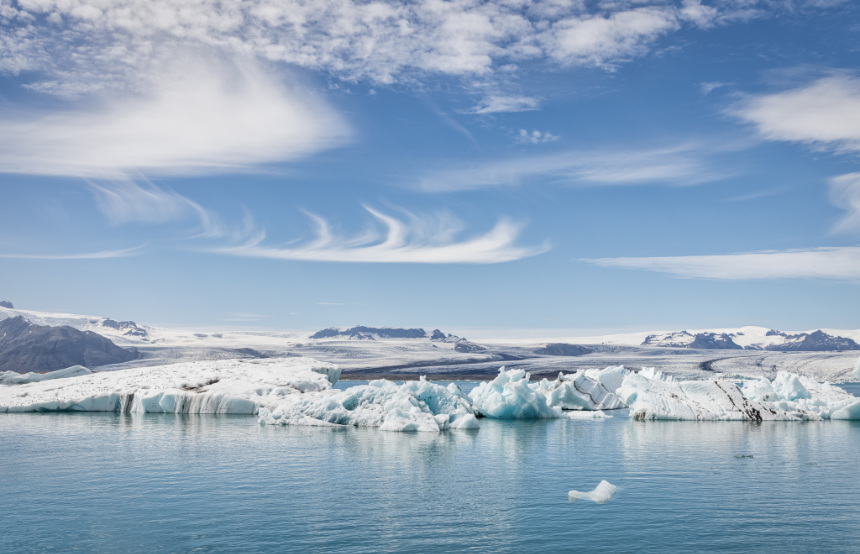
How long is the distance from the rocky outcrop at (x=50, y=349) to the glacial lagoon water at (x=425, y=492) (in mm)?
149835

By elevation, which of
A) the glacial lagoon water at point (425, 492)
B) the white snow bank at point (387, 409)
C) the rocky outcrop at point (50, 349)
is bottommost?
the glacial lagoon water at point (425, 492)

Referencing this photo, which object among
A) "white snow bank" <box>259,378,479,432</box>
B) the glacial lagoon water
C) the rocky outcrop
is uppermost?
the rocky outcrop

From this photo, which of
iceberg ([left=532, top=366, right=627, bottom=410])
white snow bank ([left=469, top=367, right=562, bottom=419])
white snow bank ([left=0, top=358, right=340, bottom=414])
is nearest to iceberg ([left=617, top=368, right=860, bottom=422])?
white snow bank ([left=469, top=367, right=562, bottom=419])

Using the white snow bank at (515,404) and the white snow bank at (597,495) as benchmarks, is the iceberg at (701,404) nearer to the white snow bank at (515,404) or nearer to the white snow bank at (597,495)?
the white snow bank at (515,404)

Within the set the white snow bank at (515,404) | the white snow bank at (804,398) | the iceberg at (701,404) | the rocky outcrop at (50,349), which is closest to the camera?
the iceberg at (701,404)

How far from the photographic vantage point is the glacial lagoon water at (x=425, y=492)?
13.3m

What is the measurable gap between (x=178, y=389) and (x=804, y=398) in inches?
1610

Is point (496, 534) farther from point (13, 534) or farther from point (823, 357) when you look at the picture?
point (823, 357)

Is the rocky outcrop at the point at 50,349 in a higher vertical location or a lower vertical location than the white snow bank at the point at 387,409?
higher

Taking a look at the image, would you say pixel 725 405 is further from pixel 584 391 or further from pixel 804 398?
pixel 584 391

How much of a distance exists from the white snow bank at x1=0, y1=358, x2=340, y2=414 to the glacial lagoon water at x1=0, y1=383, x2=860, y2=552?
11.2 m

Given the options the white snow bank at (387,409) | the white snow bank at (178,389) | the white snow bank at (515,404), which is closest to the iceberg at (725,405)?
the white snow bank at (515,404)

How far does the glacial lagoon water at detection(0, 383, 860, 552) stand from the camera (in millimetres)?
Answer: 13336

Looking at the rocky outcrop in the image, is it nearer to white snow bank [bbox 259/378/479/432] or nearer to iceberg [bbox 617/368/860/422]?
white snow bank [bbox 259/378/479/432]
